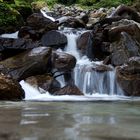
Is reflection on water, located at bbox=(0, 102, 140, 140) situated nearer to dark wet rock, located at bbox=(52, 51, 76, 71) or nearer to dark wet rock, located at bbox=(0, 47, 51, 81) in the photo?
dark wet rock, located at bbox=(0, 47, 51, 81)

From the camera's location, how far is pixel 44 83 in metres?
14.6

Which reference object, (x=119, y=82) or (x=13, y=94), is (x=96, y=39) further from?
(x=13, y=94)

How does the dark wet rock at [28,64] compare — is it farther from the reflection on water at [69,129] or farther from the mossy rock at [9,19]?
the reflection on water at [69,129]

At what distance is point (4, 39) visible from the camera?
17938 millimetres

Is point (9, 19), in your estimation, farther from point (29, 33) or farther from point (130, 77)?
point (130, 77)

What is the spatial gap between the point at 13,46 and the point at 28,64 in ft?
8.71

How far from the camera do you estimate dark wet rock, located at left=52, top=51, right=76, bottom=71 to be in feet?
53.1

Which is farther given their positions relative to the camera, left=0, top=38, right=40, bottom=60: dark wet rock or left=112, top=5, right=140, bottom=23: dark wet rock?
left=112, top=5, right=140, bottom=23: dark wet rock

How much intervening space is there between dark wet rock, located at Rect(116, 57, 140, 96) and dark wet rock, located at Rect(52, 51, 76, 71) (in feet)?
6.42

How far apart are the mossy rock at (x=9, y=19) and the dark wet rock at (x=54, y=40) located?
2.96 metres

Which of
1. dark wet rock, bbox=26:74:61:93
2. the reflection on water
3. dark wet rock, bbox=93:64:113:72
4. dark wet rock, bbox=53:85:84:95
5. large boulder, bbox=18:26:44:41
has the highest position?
large boulder, bbox=18:26:44:41

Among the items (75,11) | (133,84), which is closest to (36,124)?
(133,84)

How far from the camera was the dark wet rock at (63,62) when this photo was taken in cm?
1619

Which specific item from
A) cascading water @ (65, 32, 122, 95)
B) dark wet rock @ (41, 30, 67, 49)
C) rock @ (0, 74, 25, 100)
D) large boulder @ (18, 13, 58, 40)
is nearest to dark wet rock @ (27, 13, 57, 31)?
large boulder @ (18, 13, 58, 40)
